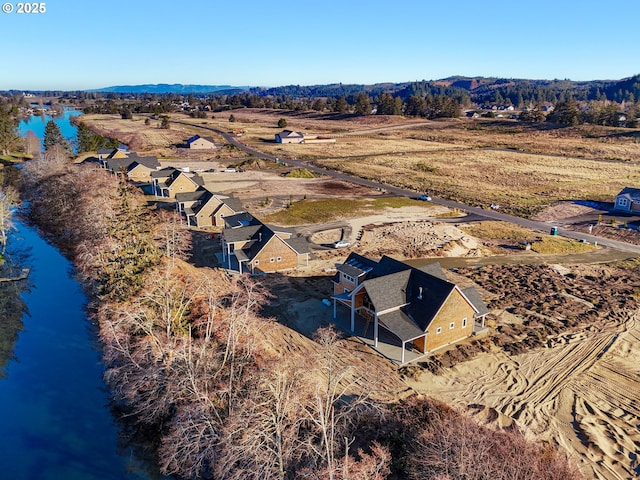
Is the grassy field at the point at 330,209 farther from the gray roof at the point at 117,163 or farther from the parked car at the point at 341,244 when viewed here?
the gray roof at the point at 117,163

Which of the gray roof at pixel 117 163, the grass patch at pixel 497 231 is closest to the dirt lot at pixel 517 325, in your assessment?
the grass patch at pixel 497 231

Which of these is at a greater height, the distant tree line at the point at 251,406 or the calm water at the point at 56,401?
the distant tree line at the point at 251,406

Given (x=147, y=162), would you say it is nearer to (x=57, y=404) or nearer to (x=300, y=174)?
(x=300, y=174)

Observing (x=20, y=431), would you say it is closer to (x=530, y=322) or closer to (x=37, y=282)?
(x=37, y=282)

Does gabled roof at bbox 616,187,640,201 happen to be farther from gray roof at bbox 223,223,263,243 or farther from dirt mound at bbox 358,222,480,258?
gray roof at bbox 223,223,263,243

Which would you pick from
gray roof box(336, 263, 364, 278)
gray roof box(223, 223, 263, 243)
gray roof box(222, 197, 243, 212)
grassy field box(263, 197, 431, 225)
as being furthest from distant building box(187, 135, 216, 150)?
gray roof box(336, 263, 364, 278)

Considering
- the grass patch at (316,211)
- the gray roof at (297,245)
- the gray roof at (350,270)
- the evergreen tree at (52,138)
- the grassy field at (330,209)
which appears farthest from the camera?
the evergreen tree at (52,138)

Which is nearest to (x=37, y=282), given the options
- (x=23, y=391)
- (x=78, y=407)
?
(x=23, y=391)
